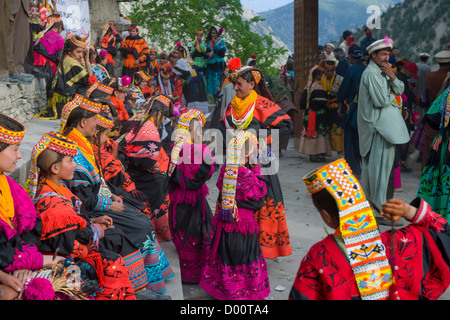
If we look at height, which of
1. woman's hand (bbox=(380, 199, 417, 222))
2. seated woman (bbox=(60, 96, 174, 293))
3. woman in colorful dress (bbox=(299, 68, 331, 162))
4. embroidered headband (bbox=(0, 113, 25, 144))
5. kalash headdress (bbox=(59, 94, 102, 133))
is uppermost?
embroidered headband (bbox=(0, 113, 25, 144))

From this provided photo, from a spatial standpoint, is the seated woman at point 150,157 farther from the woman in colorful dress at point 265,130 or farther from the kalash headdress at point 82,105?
the kalash headdress at point 82,105

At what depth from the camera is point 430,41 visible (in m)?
26.2

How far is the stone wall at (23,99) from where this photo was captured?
670cm

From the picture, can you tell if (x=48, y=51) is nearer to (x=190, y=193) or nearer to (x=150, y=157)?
(x=150, y=157)

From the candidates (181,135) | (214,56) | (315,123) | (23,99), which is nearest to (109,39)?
(214,56)

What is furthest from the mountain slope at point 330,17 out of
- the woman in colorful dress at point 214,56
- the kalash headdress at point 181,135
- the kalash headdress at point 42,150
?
the kalash headdress at point 42,150

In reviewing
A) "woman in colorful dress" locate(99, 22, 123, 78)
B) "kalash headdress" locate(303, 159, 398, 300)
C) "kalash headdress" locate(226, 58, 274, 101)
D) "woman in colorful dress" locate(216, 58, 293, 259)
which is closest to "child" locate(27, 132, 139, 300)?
"kalash headdress" locate(303, 159, 398, 300)

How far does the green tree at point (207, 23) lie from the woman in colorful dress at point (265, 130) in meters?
11.8

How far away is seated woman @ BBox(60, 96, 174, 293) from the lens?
4.09m

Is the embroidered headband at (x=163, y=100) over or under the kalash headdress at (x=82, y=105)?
under

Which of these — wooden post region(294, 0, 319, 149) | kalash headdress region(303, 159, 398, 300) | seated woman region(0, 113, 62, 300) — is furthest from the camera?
wooden post region(294, 0, 319, 149)

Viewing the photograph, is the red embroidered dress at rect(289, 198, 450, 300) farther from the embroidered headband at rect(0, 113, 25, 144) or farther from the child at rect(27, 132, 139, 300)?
the embroidered headband at rect(0, 113, 25, 144)

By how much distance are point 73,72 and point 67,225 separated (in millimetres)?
5424

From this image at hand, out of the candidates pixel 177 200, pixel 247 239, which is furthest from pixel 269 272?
pixel 177 200
